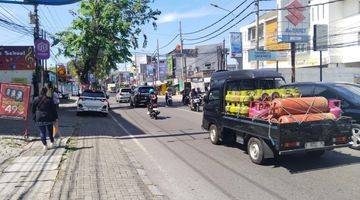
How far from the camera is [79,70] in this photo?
49000 mm

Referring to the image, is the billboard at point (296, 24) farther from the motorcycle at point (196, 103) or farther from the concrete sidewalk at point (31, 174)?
the concrete sidewalk at point (31, 174)

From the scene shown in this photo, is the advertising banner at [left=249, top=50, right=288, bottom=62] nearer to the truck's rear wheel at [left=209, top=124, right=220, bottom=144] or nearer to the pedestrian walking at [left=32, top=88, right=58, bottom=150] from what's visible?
the truck's rear wheel at [left=209, top=124, right=220, bottom=144]

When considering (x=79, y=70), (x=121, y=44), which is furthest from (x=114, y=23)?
(x=79, y=70)

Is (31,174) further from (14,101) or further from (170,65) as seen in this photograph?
(170,65)

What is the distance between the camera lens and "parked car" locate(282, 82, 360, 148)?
42.6ft

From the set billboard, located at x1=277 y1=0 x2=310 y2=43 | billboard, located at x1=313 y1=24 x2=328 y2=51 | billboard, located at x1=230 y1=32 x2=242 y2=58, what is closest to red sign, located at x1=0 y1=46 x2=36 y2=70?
billboard, located at x1=277 y1=0 x2=310 y2=43

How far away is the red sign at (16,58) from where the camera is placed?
3923 cm

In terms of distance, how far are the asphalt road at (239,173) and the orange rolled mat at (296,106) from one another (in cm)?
117

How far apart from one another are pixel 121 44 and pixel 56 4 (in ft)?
92.4

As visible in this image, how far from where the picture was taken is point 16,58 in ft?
131

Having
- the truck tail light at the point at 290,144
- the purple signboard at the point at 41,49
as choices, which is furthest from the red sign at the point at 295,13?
the truck tail light at the point at 290,144

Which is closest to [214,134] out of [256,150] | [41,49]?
[256,150]

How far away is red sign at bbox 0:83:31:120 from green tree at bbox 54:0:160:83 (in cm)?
2505

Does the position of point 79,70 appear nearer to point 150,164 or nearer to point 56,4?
point 56,4
